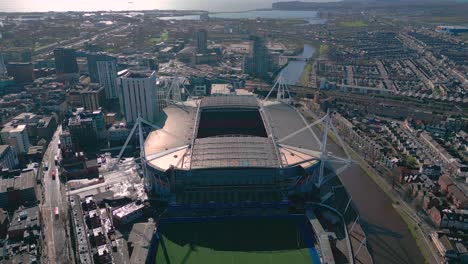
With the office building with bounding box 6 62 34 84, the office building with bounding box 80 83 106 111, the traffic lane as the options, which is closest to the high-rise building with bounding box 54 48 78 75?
the office building with bounding box 6 62 34 84

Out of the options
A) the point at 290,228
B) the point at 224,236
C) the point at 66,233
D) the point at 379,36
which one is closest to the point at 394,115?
the point at 290,228

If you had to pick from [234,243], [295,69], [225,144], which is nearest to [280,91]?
[295,69]

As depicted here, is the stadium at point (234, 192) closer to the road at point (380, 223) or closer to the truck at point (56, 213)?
the road at point (380, 223)

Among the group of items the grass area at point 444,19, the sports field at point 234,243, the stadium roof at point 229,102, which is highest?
the grass area at point 444,19

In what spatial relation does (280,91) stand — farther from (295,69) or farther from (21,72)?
(21,72)

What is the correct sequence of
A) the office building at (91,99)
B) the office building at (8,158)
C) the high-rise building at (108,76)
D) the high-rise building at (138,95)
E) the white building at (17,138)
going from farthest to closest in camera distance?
the high-rise building at (108,76), the office building at (91,99), the high-rise building at (138,95), the white building at (17,138), the office building at (8,158)

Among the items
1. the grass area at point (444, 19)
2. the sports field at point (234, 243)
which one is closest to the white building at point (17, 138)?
the sports field at point (234, 243)
